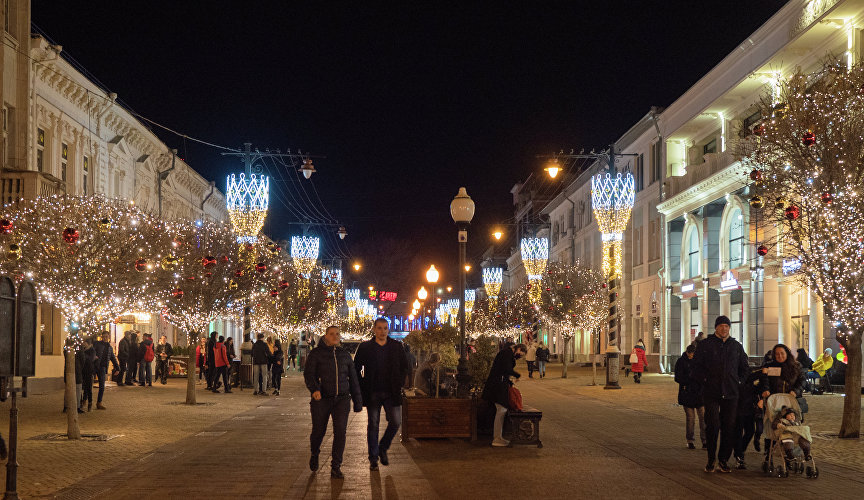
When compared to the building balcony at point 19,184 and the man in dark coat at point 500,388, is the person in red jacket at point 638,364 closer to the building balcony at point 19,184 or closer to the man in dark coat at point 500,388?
the building balcony at point 19,184

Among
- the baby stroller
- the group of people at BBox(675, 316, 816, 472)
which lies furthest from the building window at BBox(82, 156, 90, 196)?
the baby stroller

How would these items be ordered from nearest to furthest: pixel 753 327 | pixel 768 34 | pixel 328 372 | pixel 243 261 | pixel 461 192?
1. pixel 328 372
2. pixel 461 192
3. pixel 243 261
4. pixel 768 34
5. pixel 753 327

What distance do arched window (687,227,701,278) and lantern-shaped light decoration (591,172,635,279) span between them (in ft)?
44.1

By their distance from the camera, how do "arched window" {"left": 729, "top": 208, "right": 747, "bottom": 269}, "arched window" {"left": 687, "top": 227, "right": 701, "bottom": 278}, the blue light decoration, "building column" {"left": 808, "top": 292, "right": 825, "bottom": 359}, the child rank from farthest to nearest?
"arched window" {"left": 687, "top": 227, "right": 701, "bottom": 278} → "arched window" {"left": 729, "top": 208, "right": 747, "bottom": 269} → "building column" {"left": 808, "top": 292, "right": 825, "bottom": 359} → the blue light decoration → the child

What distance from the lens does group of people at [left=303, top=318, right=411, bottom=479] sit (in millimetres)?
11891

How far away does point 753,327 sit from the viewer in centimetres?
3666

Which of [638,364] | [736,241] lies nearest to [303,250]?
[638,364]

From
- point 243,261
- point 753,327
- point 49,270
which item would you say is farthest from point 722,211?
point 49,270

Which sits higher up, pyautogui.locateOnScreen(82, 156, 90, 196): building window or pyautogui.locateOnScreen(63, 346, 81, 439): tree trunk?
pyautogui.locateOnScreen(82, 156, 90, 196): building window

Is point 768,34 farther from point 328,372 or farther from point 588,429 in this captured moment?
point 328,372

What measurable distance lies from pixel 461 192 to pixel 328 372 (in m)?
6.85

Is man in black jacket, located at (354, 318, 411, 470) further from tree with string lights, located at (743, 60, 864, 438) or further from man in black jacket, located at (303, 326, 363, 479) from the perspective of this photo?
tree with string lights, located at (743, 60, 864, 438)

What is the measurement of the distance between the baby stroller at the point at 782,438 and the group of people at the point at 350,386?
15.0 ft

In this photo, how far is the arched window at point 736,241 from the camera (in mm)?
37472
